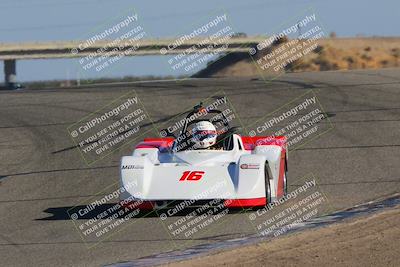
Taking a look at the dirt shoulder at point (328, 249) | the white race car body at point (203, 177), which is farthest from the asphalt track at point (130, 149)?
the dirt shoulder at point (328, 249)

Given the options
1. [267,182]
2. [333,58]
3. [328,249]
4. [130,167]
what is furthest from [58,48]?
[328,249]

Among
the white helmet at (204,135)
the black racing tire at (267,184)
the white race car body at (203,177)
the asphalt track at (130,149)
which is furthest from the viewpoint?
the white helmet at (204,135)

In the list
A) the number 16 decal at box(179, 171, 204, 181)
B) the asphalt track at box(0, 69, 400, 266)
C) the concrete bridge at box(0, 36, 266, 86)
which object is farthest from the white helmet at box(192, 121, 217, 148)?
the concrete bridge at box(0, 36, 266, 86)

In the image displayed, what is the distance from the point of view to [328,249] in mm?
10109

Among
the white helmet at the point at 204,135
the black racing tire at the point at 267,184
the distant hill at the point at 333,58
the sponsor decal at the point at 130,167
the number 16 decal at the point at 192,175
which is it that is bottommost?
the distant hill at the point at 333,58

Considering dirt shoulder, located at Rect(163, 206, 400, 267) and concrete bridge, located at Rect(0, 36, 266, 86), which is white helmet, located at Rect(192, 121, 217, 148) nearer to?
dirt shoulder, located at Rect(163, 206, 400, 267)

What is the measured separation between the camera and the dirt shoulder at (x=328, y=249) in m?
9.52

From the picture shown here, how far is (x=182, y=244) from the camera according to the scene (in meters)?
11.5

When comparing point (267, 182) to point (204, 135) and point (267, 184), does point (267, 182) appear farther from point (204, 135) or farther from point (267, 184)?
point (204, 135)

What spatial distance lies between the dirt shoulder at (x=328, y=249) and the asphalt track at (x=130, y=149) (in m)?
1.21

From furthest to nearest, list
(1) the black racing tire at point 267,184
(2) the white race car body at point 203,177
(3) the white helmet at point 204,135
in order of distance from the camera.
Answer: (3) the white helmet at point 204,135, (1) the black racing tire at point 267,184, (2) the white race car body at point 203,177

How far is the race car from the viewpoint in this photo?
44.4 feet

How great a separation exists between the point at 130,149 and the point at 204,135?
19.0 feet

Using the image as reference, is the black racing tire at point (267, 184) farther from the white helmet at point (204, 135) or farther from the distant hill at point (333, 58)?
the distant hill at point (333, 58)
